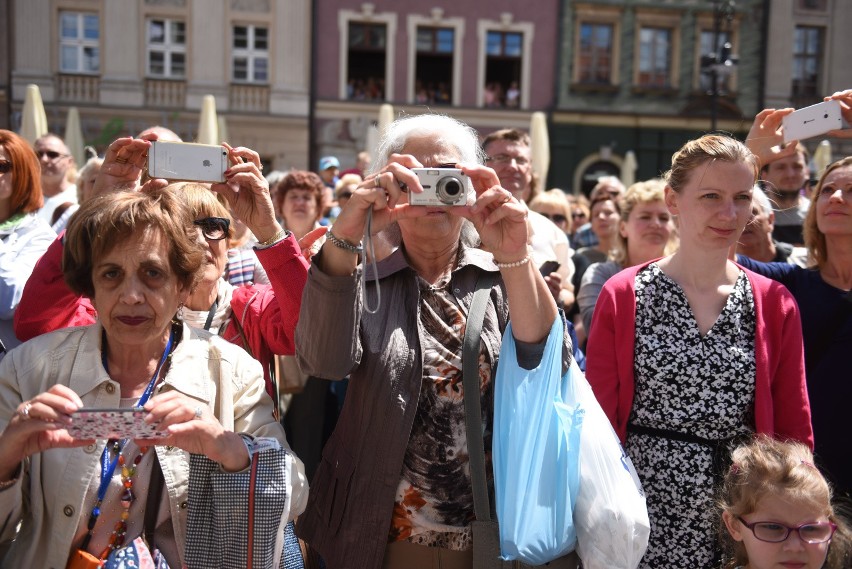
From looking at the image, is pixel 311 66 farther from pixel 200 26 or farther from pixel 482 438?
pixel 482 438

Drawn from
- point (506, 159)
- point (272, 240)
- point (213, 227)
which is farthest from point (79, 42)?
point (272, 240)

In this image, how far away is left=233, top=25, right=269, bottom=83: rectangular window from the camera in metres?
21.9

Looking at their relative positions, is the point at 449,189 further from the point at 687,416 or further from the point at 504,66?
the point at 504,66

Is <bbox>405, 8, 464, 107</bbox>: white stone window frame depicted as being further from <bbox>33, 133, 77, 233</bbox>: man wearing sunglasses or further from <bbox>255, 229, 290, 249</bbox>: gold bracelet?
<bbox>255, 229, 290, 249</bbox>: gold bracelet

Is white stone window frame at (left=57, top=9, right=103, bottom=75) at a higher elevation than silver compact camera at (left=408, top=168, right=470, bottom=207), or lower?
higher

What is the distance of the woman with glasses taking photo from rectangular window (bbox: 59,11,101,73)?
2085 cm

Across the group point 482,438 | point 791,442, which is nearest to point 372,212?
point 482,438

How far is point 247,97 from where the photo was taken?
859 inches

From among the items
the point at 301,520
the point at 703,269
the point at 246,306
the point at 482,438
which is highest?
the point at 703,269

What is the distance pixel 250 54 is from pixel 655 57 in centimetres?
1111

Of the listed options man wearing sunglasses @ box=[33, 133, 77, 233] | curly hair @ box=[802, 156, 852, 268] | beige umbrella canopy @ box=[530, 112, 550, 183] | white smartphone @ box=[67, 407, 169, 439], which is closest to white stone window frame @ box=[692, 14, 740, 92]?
beige umbrella canopy @ box=[530, 112, 550, 183]

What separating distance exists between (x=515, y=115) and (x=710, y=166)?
810 inches

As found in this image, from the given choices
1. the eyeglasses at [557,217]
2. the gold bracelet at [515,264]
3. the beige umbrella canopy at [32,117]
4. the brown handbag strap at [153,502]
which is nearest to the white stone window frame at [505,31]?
the beige umbrella canopy at [32,117]

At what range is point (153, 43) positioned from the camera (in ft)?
71.1
